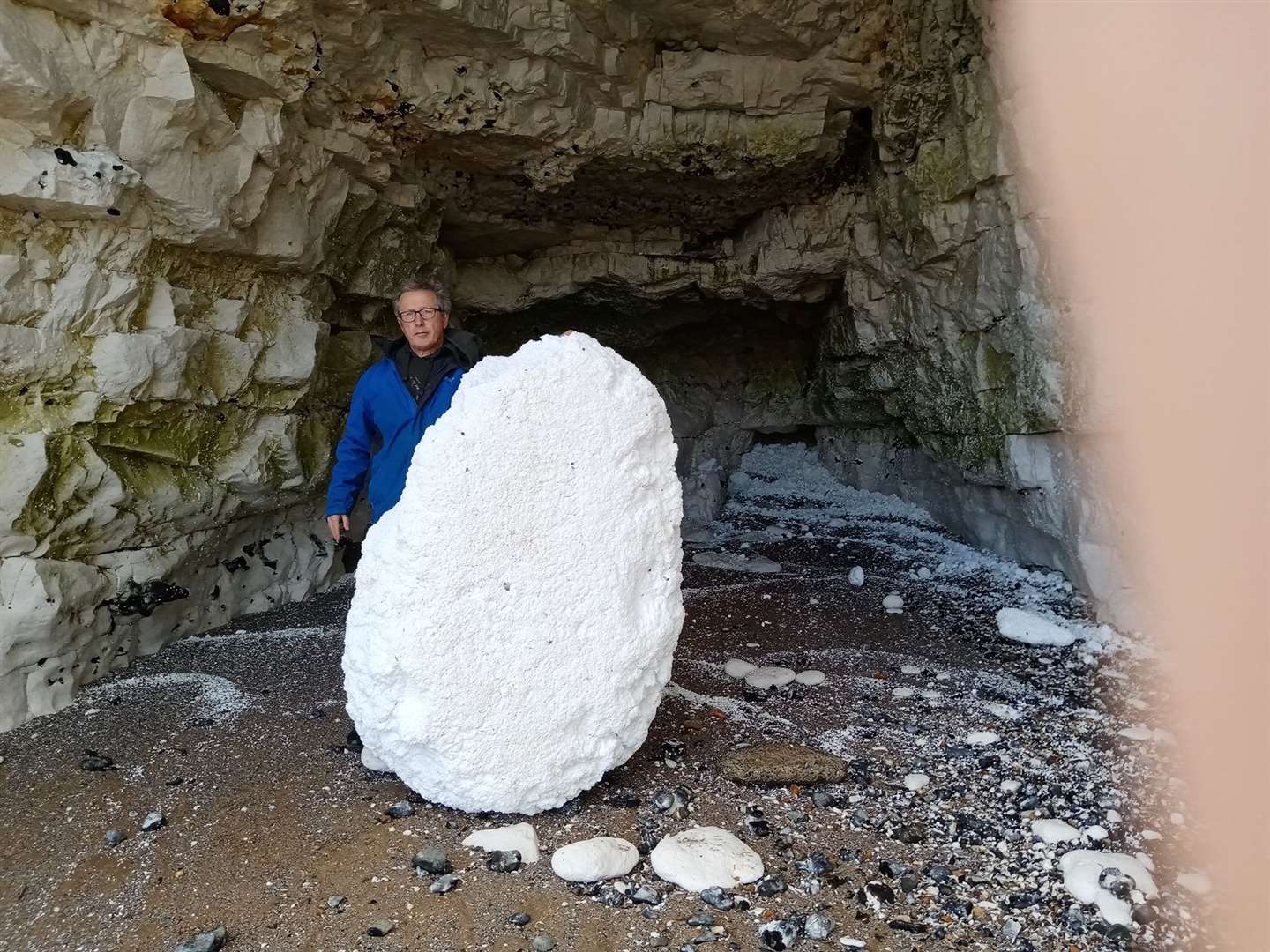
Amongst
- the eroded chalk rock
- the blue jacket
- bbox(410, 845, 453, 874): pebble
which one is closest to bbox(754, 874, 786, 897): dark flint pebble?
the eroded chalk rock

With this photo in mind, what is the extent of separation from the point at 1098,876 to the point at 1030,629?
88.1 inches

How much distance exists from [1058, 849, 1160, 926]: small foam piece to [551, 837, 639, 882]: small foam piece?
3.71ft

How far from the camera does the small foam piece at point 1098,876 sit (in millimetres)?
1983

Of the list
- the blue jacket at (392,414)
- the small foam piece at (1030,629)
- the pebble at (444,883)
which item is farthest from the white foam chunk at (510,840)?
the small foam piece at (1030,629)

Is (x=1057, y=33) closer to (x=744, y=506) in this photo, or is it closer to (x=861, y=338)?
(x=861, y=338)

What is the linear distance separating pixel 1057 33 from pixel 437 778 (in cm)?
388

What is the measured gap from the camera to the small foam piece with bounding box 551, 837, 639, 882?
2.14 metres

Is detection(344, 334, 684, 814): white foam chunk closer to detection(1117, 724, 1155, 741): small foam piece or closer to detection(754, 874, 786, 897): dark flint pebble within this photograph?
detection(754, 874, 786, 897): dark flint pebble

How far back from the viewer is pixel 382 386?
9.93 feet

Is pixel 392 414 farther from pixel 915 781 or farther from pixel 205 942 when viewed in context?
pixel 915 781

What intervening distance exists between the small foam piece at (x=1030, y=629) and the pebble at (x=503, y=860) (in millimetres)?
2985

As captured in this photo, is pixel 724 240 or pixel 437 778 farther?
pixel 724 240

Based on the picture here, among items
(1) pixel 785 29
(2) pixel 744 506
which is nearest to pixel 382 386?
(1) pixel 785 29

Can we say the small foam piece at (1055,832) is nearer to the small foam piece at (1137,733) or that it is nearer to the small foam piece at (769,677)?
the small foam piece at (1137,733)
